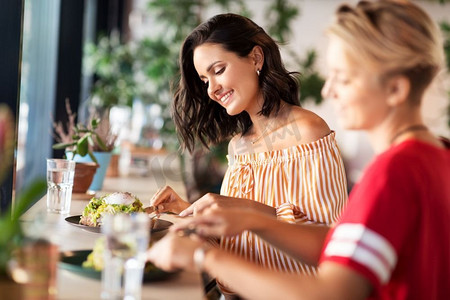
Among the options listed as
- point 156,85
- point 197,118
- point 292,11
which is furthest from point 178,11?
point 197,118

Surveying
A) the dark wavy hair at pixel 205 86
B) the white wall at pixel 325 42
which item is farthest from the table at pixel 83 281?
the white wall at pixel 325 42

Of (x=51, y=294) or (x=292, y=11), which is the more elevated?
(x=292, y=11)

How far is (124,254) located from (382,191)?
1.59 feet

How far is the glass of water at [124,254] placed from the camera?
1.07m

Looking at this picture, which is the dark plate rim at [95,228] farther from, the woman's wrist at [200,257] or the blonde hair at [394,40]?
the blonde hair at [394,40]

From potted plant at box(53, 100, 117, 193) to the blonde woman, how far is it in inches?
53.5

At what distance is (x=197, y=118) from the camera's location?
2.54 metres

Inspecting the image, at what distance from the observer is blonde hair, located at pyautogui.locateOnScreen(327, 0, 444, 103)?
1.13 m

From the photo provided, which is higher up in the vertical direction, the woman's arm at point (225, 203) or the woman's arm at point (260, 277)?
the woman's arm at point (260, 277)

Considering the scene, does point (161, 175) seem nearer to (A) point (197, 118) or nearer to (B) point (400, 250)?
(A) point (197, 118)

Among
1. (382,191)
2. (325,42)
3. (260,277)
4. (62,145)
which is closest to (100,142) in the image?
(62,145)

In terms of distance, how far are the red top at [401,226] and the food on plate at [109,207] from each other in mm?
858

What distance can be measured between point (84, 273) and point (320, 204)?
0.91 meters

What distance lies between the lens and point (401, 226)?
1.06 meters
